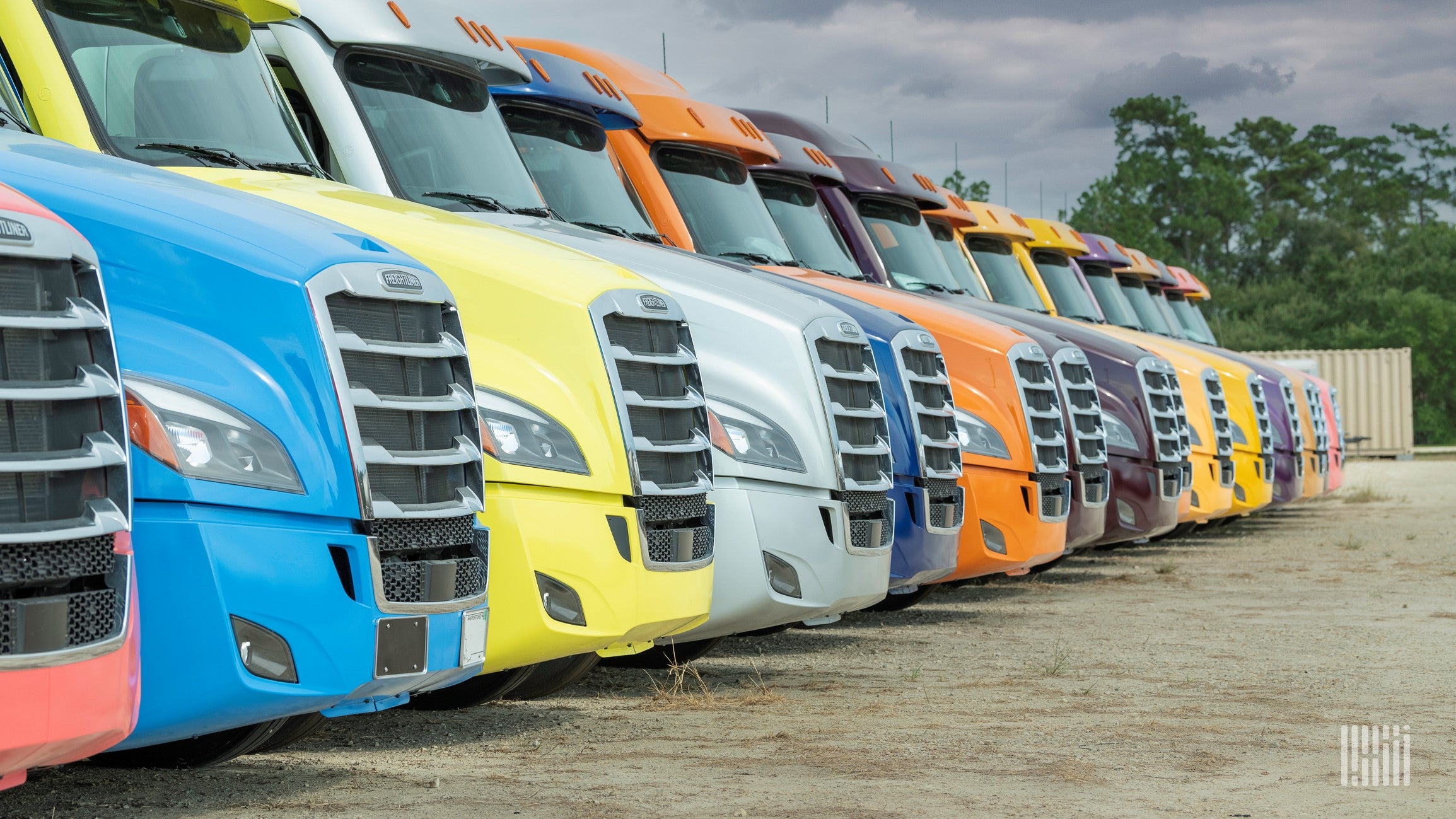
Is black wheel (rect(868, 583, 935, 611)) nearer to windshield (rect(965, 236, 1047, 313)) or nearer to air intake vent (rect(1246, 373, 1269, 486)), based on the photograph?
windshield (rect(965, 236, 1047, 313))

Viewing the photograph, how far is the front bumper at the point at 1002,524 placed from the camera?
31.6ft

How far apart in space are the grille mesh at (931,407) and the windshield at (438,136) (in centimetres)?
204

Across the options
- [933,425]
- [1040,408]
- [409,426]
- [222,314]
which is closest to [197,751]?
[409,426]

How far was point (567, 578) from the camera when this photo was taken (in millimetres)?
5871

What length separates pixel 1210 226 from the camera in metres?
81.4

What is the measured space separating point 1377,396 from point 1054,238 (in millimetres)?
25609

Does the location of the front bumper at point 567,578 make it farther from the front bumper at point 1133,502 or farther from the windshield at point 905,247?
the windshield at point 905,247

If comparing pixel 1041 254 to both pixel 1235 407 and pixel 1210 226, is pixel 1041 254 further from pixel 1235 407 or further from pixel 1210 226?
pixel 1210 226

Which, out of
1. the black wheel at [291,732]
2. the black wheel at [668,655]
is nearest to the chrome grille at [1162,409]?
the black wheel at [668,655]

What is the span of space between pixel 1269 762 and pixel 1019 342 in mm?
4596

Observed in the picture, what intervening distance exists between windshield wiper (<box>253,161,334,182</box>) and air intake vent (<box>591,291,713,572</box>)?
1480mm

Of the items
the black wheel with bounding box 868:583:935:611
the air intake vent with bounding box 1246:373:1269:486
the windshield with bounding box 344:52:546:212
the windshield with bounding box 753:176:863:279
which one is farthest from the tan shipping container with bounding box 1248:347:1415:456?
the windshield with bounding box 344:52:546:212

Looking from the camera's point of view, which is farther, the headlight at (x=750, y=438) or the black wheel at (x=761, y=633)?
the black wheel at (x=761, y=633)

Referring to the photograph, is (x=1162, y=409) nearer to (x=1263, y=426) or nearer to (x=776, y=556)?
(x=1263, y=426)
